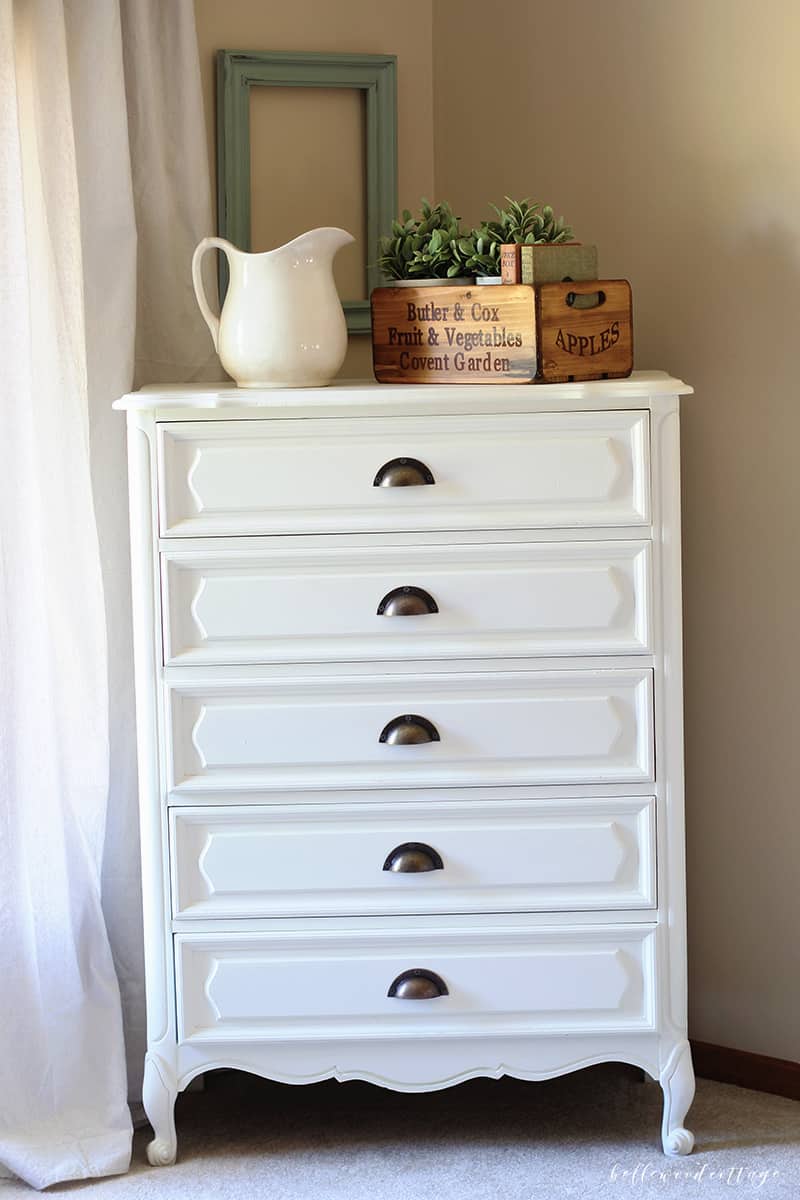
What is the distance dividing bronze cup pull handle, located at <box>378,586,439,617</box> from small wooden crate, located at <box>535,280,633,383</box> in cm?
33

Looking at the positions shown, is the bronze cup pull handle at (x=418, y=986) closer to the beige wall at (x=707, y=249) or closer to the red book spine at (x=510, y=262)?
the beige wall at (x=707, y=249)

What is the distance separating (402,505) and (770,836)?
0.85 metres

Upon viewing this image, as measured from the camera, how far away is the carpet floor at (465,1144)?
6.36 ft

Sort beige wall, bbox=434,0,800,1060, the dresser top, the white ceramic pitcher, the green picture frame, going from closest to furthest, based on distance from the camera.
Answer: the dresser top, the white ceramic pitcher, beige wall, bbox=434,0,800,1060, the green picture frame

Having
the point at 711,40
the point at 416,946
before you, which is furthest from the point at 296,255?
the point at 416,946

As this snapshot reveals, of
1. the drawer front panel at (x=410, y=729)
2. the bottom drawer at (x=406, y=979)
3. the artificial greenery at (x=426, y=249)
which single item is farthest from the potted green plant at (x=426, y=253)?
the bottom drawer at (x=406, y=979)

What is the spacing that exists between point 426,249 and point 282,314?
24cm

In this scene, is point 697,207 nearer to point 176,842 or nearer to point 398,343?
point 398,343

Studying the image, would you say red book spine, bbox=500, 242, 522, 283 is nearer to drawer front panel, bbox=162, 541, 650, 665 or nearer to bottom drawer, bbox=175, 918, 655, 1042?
drawer front panel, bbox=162, 541, 650, 665

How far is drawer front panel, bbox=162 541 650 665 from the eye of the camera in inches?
74.0

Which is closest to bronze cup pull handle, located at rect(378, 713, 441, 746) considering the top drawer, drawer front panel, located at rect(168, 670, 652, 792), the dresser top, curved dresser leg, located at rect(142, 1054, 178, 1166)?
drawer front panel, located at rect(168, 670, 652, 792)

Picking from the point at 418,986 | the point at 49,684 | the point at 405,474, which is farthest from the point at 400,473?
the point at 418,986

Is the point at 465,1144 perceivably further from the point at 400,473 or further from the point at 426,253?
the point at 426,253

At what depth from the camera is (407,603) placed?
6.14ft
